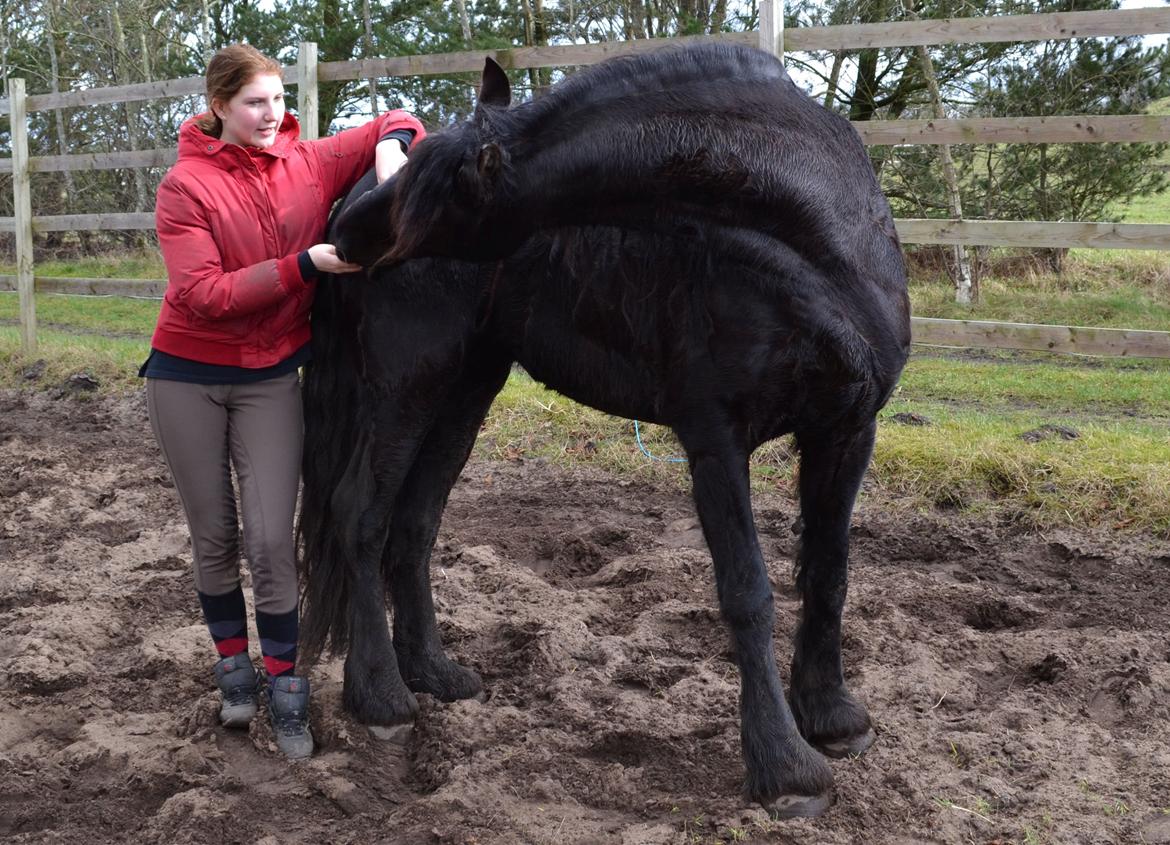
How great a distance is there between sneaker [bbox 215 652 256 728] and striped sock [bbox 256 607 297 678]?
0.08 m

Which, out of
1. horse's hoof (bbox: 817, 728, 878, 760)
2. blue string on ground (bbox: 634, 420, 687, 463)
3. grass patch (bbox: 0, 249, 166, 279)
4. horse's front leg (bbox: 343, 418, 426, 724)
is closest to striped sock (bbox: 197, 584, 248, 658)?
horse's front leg (bbox: 343, 418, 426, 724)

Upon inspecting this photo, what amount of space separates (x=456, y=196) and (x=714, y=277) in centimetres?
67

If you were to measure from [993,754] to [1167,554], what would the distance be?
78.3 inches

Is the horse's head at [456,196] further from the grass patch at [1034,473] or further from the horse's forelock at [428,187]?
the grass patch at [1034,473]

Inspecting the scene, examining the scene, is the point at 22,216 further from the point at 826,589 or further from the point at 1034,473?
the point at 826,589

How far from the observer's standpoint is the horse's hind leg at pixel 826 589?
2863 millimetres

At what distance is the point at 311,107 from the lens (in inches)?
316

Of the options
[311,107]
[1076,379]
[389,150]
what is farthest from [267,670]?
[1076,379]

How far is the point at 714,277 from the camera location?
263cm

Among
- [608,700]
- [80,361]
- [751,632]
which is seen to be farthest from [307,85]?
[751,632]

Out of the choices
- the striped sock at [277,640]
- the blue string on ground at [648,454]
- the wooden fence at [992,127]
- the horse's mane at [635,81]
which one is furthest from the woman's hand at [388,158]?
the blue string on ground at [648,454]

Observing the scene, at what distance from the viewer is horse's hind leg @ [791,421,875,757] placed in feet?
9.39

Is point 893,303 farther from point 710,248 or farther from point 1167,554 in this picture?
point 1167,554

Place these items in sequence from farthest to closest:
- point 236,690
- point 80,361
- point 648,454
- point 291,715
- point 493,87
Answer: point 80,361 → point 648,454 → point 236,690 → point 291,715 → point 493,87
